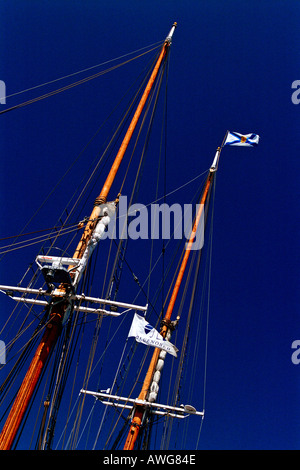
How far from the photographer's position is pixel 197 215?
1374 inches

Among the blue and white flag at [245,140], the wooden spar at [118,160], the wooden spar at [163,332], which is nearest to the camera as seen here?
the wooden spar at [118,160]

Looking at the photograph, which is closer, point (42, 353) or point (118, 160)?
point (42, 353)

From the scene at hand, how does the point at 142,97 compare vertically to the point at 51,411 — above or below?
above

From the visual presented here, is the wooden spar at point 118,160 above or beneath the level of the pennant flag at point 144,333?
above

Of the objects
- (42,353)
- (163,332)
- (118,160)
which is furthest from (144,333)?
(163,332)

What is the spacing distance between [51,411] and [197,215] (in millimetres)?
22957

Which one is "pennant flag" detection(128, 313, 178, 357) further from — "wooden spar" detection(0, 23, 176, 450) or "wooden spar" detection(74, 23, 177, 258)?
"wooden spar" detection(74, 23, 177, 258)

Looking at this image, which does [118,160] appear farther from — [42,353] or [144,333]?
[42,353]

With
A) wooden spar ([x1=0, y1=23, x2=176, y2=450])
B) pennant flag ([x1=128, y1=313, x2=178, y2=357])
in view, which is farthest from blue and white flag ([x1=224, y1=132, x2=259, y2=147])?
A: pennant flag ([x1=128, y1=313, x2=178, y2=357])

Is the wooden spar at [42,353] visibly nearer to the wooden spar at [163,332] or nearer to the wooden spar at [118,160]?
the wooden spar at [118,160]

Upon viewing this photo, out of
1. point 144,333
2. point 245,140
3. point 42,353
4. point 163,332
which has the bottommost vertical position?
point 42,353

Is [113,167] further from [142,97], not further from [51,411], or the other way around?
[51,411]

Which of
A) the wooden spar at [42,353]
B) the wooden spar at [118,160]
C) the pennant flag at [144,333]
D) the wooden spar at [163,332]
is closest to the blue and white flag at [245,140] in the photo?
the wooden spar at [163,332]
